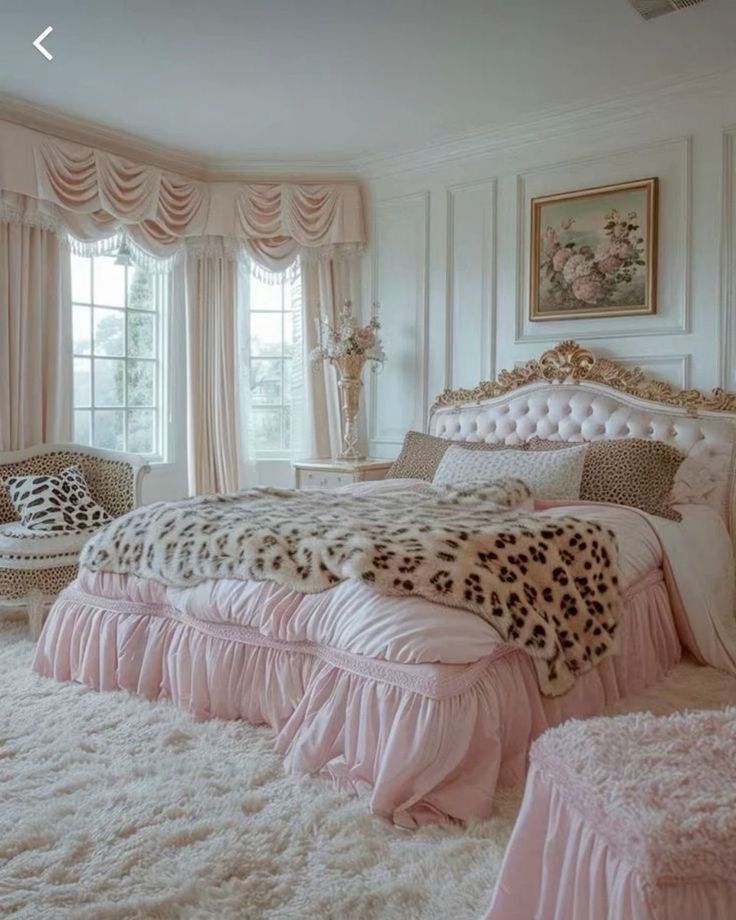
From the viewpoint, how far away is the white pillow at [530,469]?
3584mm

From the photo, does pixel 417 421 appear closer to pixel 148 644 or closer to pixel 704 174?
pixel 704 174

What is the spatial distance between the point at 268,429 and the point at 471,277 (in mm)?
1758

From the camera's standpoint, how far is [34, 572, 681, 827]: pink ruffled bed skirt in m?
2.07

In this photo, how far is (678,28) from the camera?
11.3 ft

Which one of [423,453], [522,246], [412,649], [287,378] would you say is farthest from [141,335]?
[412,649]

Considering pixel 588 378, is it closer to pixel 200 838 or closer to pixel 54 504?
pixel 54 504

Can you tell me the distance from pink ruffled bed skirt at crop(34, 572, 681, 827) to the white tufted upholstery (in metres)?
0.93

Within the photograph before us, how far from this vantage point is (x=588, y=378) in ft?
14.2

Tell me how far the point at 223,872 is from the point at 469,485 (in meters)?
1.83

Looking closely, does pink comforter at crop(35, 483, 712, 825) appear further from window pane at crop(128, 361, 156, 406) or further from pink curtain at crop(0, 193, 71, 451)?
window pane at crop(128, 361, 156, 406)

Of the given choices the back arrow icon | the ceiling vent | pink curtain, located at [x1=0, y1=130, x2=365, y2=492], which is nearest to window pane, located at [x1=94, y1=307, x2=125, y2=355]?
pink curtain, located at [x1=0, y1=130, x2=365, y2=492]

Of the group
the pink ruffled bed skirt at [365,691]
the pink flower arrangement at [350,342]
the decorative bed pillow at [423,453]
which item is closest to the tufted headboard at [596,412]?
the decorative bed pillow at [423,453]

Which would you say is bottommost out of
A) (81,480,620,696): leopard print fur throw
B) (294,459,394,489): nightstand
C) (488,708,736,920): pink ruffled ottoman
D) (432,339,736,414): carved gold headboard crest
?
(488,708,736,920): pink ruffled ottoman

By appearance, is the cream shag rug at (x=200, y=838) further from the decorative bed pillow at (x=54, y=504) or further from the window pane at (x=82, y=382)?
the window pane at (x=82, y=382)
